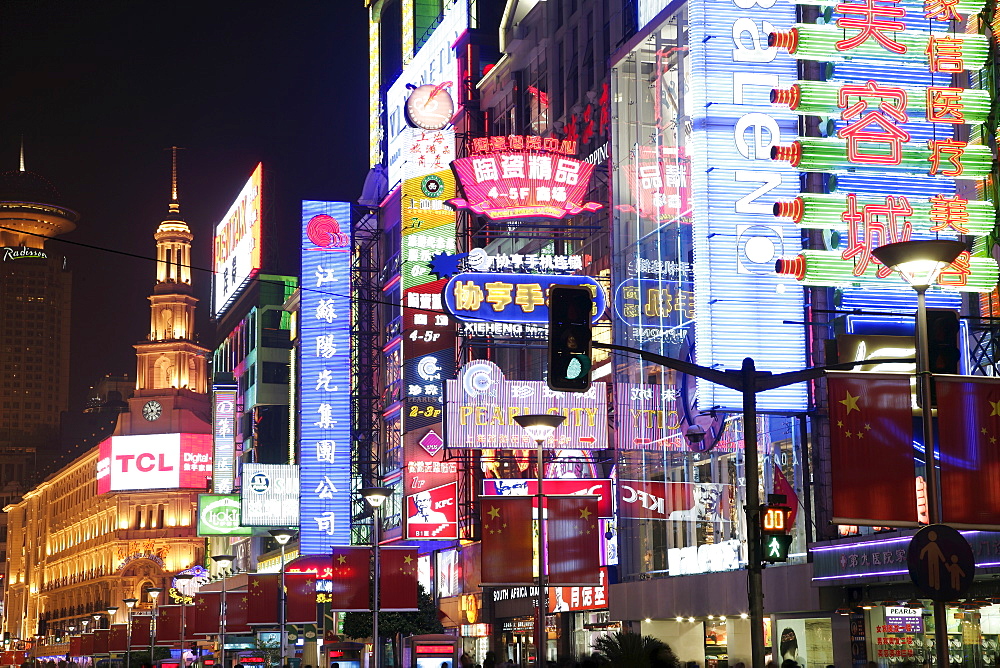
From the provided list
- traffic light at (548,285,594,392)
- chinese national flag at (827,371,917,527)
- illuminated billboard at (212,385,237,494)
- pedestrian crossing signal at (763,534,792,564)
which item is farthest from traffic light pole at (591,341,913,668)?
illuminated billboard at (212,385,237,494)

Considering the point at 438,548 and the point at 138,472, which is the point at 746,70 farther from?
the point at 138,472

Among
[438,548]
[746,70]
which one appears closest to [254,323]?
[438,548]

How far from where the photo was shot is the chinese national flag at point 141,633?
218 feet

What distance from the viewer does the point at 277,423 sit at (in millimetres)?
117125

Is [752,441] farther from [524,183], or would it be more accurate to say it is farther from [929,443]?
[524,183]

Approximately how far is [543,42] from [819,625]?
3393 centimetres

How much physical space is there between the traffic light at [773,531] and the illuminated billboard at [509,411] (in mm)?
25750

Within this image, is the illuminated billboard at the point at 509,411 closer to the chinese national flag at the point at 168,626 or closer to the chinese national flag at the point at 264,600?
the chinese national flag at the point at 264,600

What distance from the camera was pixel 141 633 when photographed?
6738cm

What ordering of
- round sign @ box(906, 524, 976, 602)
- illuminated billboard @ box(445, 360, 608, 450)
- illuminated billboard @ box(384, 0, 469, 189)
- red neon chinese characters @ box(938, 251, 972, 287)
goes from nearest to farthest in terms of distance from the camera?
round sign @ box(906, 524, 976, 602), red neon chinese characters @ box(938, 251, 972, 287), illuminated billboard @ box(445, 360, 608, 450), illuminated billboard @ box(384, 0, 469, 189)

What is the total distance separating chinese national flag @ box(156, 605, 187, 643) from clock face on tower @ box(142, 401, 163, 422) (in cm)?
11565

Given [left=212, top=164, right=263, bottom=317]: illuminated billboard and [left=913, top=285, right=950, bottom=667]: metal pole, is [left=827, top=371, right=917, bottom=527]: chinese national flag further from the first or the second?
[left=212, top=164, right=263, bottom=317]: illuminated billboard

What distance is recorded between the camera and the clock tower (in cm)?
17450

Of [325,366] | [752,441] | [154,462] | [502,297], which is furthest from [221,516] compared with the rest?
[752,441]
